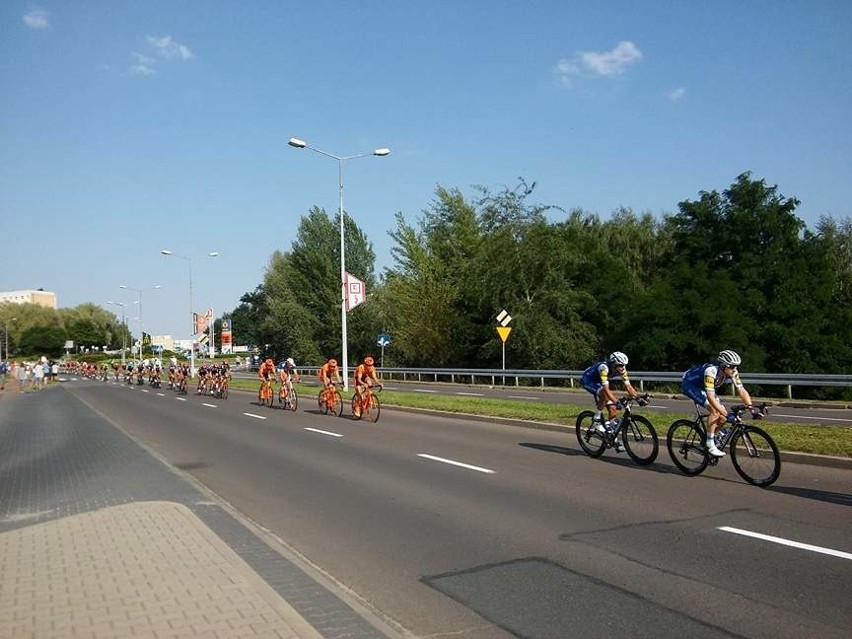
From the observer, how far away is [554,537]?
22.6 ft

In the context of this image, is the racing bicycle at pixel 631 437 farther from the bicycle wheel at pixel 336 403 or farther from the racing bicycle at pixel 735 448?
the bicycle wheel at pixel 336 403

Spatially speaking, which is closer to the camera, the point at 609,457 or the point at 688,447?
the point at 688,447

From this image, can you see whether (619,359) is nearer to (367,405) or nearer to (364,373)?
(364,373)

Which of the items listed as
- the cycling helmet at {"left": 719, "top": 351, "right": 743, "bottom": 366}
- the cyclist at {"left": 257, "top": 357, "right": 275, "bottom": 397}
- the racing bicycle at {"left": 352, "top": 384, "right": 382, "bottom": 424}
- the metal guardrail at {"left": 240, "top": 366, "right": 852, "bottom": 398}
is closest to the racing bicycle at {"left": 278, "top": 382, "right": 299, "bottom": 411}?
the cyclist at {"left": 257, "top": 357, "right": 275, "bottom": 397}

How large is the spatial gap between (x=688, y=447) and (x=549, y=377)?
27.3 meters

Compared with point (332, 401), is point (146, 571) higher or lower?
lower

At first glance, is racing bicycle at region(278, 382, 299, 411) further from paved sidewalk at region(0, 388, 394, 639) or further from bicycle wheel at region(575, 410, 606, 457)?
paved sidewalk at region(0, 388, 394, 639)

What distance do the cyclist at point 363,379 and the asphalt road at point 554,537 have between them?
18.5 ft

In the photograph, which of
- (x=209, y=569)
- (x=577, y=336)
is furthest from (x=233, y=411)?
(x=577, y=336)

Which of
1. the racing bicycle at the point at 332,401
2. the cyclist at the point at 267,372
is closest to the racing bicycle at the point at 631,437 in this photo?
the racing bicycle at the point at 332,401

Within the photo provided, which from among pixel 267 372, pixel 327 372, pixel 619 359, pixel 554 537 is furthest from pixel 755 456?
pixel 267 372

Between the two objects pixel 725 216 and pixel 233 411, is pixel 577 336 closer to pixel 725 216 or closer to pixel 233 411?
pixel 725 216

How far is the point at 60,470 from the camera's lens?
1177 centimetres

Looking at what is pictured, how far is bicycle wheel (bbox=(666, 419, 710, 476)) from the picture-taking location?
32.4ft
